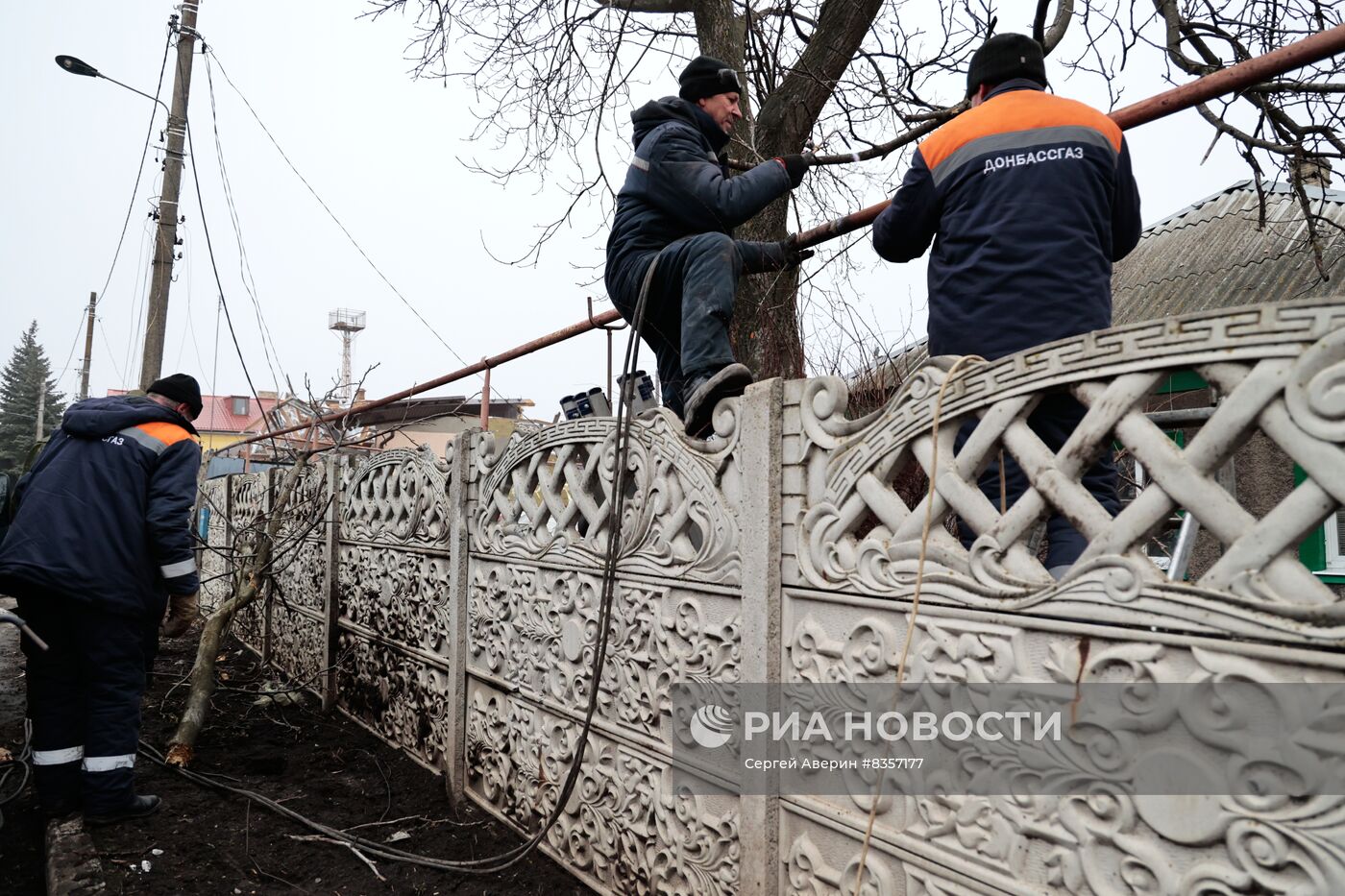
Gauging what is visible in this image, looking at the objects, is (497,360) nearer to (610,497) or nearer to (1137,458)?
(610,497)

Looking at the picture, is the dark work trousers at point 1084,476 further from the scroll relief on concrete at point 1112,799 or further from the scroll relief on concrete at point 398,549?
the scroll relief on concrete at point 398,549

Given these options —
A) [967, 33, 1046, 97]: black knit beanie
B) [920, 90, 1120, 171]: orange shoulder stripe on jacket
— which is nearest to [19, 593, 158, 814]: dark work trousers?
[920, 90, 1120, 171]: orange shoulder stripe on jacket

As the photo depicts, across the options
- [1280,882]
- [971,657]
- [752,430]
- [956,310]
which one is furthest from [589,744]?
[1280,882]

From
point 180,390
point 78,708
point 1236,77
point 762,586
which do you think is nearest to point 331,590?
point 180,390

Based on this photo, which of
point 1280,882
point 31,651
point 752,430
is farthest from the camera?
point 31,651

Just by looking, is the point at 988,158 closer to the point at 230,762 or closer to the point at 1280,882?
the point at 1280,882

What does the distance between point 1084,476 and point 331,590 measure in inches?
199

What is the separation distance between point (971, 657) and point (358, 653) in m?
4.54

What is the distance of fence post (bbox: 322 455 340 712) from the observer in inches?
225

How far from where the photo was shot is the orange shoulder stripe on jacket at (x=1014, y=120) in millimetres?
2240

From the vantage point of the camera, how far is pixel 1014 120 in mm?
2264

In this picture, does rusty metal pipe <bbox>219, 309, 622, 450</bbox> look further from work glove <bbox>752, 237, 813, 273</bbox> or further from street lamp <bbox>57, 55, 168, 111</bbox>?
street lamp <bbox>57, 55, 168, 111</bbox>

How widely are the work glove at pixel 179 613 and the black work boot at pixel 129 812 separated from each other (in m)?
0.76

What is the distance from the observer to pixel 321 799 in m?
4.24
